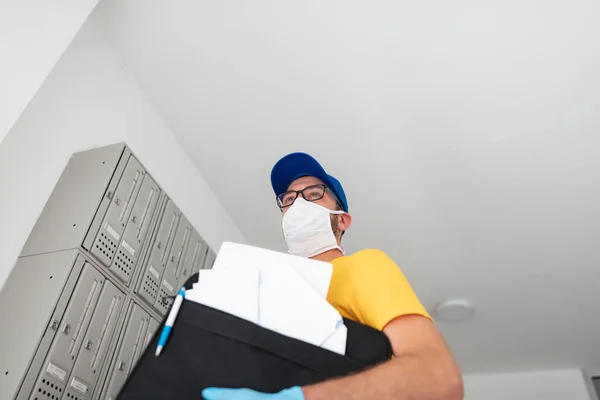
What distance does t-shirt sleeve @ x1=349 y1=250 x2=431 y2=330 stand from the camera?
3.13 ft

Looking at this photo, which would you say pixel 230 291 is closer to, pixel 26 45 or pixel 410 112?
pixel 26 45

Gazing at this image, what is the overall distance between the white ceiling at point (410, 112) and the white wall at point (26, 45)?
51 centimetres

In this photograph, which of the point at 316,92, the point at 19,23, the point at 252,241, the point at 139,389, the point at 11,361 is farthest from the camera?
the point at 252,241

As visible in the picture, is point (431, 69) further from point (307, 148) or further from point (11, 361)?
point (11, 361)

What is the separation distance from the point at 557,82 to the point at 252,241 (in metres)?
1.98

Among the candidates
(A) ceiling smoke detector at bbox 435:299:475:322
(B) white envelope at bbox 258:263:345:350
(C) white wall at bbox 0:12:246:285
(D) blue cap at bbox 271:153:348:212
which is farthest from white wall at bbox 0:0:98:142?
(A) ceiling smoke detector at bbox 435:299:475:322

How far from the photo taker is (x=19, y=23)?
4.69ft

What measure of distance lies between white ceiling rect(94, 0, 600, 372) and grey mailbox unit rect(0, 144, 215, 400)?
0.64 metres

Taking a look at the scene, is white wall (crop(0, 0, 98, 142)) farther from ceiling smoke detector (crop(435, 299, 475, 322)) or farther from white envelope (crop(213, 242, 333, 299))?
ceiling smoke detector (crop(435, 299, 475, 322))

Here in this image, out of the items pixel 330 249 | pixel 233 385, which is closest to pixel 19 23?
pixel 330 249

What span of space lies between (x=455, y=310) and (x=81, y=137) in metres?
2.84

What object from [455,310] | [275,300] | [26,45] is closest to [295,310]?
[275,300]

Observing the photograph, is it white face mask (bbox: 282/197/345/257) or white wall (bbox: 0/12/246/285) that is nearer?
white face mask (bbox: 282/197/345/257)

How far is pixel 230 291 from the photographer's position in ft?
2.84
